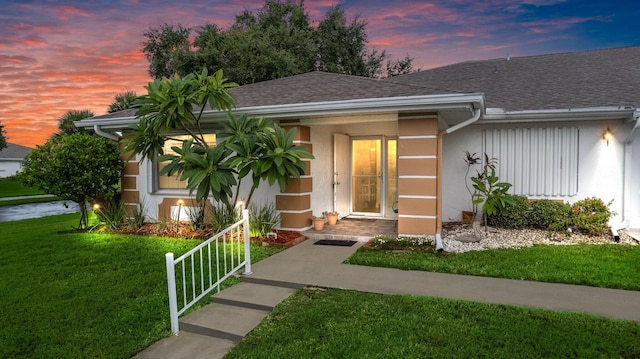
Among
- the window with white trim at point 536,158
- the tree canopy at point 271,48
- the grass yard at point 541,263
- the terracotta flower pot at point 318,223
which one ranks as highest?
the tree canopy at point 271,48

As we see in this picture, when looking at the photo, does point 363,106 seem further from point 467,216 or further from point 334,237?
point 467,216

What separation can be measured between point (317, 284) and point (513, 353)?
2308 mm

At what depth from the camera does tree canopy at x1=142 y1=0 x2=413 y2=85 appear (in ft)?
63.0

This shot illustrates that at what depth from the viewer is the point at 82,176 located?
8391mm

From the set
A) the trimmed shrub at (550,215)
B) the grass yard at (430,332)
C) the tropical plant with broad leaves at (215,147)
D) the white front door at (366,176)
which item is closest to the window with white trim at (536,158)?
the trimmed shrub at (550,215)

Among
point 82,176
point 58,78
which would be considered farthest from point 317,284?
point 58,78

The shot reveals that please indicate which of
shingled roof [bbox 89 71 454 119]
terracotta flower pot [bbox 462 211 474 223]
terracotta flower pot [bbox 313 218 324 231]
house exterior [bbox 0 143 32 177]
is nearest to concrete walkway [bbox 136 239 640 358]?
terracotta flower pot [bbox 313 218 324 231]

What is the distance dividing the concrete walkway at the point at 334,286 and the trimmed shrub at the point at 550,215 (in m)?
3.63

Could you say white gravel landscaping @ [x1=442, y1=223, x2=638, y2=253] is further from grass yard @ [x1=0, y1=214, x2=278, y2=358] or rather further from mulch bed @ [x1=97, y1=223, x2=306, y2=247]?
grass yard @ [x1=0, y1=214, x2=278, y2=358]

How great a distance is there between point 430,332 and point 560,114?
21.3 feet

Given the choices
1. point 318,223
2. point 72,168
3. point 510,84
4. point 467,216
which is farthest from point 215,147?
point 510,84

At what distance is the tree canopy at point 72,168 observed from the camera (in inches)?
328

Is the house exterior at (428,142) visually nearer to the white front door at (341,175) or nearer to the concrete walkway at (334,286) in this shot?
the white front door at (341,175)

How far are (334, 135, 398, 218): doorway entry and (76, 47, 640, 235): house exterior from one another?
24mm
